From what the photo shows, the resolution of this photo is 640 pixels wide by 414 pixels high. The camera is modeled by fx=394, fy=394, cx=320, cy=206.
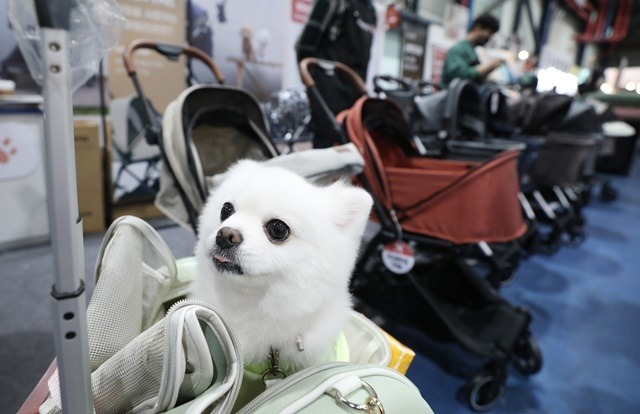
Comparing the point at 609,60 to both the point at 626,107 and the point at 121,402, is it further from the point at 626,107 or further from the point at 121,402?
the point at 121,402

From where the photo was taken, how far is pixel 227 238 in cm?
60

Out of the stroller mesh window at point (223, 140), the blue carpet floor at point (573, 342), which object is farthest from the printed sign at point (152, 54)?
the blue carpet floor at point (573, 342)

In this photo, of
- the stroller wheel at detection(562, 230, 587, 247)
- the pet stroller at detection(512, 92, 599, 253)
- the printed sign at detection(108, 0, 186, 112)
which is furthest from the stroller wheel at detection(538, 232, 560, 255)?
the printed sign at detection(108, 0, 186, 112)

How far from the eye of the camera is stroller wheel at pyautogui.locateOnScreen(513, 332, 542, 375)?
150 cm

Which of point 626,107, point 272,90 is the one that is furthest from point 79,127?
point 626,107

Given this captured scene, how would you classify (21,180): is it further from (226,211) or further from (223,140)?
(226,211)

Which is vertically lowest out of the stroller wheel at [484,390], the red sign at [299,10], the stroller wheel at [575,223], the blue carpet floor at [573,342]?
the blue carpet floor at [573,342]

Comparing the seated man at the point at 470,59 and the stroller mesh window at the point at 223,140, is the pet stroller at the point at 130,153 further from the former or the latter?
the seated man at the point at 470,59

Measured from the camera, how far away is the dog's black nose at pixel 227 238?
600 mm

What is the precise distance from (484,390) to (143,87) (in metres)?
2.54

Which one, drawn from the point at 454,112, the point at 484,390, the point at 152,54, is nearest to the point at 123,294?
the point at 484,390

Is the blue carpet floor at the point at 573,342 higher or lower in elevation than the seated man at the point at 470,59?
lower

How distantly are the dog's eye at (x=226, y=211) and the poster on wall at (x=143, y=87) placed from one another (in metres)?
2.10

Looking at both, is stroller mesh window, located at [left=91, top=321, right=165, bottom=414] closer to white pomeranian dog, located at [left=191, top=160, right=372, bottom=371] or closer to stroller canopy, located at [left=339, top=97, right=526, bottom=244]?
white pomeranian dog, located at [left=191, top=160, right=372, bottom=371]
